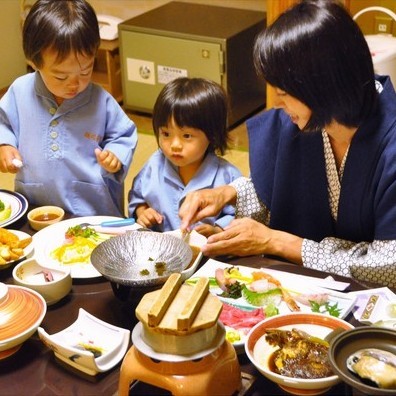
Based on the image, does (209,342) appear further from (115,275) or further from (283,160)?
(283,160)

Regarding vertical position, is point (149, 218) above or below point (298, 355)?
below

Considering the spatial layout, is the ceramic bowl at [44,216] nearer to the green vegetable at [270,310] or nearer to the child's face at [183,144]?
the child's face at [183,144]

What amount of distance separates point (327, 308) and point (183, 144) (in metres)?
0.81

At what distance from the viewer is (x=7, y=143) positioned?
2.09 metres

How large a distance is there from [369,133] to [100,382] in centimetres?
86

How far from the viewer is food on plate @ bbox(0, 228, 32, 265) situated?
5.42ft

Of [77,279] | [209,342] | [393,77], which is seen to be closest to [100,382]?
[209,342]

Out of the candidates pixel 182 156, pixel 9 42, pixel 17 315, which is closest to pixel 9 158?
pixel 182 156

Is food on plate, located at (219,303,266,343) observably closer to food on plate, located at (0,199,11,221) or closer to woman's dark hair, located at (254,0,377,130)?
woman's dark hair, located at (254,0,377,130)

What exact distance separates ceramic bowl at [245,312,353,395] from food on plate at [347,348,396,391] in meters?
0.06

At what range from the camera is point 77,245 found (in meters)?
1.76

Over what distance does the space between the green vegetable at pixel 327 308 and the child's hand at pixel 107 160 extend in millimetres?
807

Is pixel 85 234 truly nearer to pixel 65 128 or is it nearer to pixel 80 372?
pixel 65 128

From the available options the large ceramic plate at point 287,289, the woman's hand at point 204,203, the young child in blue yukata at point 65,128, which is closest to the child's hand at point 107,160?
the young child in blue yukata at point 65,128
